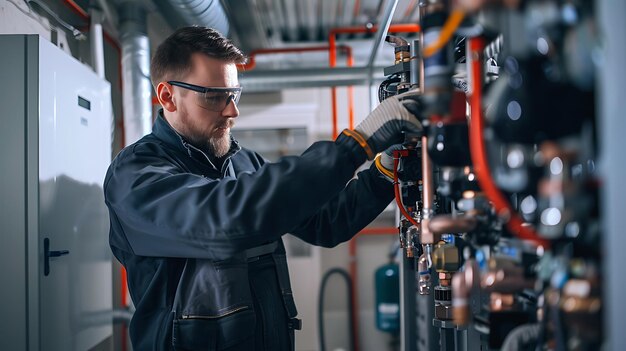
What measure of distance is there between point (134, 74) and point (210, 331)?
1212 millimetres

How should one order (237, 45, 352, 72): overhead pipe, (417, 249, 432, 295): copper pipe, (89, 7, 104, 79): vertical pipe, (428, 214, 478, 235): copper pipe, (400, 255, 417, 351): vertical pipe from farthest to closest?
1. (237, 45, 352, 72): overhead pipe
2. (89, 7, 104, 79): vertical pipe
3. (400, 255, 417, 351): vertical pipe
4. (417, 249, 432, 295): copper pipe
5. (428, 214, 478, 235): copper pipe

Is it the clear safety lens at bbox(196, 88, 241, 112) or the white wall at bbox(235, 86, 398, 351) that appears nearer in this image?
the clear safety lens at bbox(196, 88, 241, 112)

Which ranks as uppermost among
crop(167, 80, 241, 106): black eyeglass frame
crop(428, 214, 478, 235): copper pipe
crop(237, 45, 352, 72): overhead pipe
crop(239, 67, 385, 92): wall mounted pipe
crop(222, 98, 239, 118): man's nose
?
crop(237, 45, 352, 72): overhead pipe

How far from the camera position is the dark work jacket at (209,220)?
938mm

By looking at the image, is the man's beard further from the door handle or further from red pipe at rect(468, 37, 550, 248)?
red pipe at rect(468, 37, 550, 248)

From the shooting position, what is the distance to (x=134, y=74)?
77.4 inches

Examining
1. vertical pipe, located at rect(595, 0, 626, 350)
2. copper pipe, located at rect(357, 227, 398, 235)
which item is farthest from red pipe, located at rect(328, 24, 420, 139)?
vertical pipe, located at rect(595, 0, 626, 350)

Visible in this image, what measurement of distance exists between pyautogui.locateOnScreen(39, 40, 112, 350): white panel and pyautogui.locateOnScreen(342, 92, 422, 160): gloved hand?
2.97 ft

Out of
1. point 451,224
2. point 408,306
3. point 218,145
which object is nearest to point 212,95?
point 218,145

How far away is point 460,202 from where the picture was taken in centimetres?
78

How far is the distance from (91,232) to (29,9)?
77cm

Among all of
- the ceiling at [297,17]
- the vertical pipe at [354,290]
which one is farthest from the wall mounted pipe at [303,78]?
the vertical pipe at [354,290]

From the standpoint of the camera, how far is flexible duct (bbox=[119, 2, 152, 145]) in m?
1.96

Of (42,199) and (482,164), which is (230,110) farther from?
(482,164)
